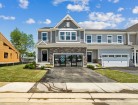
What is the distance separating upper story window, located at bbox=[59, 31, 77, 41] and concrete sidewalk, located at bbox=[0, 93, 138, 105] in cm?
2890

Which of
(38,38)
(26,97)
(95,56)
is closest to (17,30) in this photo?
(38,38)

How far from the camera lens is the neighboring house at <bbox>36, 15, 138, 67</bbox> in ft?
127

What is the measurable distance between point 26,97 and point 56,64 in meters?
28.0

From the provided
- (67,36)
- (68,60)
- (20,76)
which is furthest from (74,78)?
(67,36)

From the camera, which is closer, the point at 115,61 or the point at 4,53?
the point at 115,61

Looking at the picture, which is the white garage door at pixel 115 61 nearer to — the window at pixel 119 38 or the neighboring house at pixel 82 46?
the neighboring house at pixel 82 46

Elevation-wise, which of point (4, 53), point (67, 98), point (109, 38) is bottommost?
point (67, 98)

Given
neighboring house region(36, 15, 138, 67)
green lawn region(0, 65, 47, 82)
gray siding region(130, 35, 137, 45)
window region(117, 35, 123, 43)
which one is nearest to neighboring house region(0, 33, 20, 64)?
neighboring house region(36, 15, 138, 67)

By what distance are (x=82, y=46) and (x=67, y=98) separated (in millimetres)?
27722

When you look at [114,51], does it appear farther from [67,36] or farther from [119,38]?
[67,36]

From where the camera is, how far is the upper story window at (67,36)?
133 ft

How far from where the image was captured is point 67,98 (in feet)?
36.3

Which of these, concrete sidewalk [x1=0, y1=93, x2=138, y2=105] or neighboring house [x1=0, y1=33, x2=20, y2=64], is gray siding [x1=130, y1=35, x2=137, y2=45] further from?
concrete sidewalk [x1=0, y1=93, x2=138, y2=105]

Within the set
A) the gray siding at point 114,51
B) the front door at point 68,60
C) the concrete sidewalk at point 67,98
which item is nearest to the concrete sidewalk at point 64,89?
the concrete sidewalk at point 67,98
